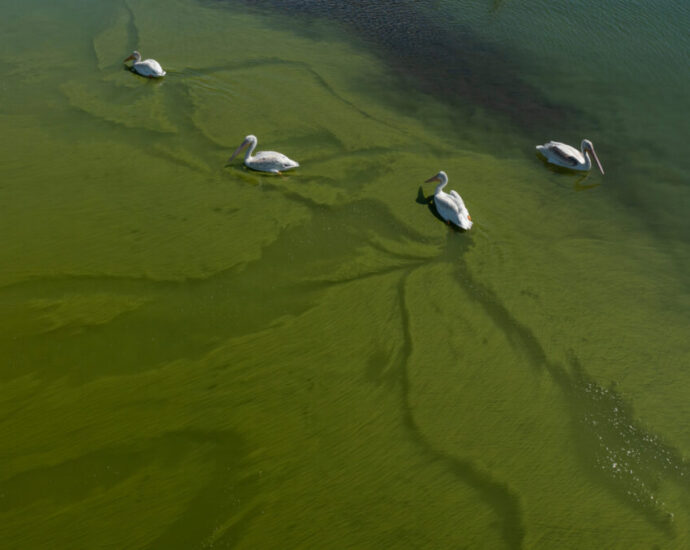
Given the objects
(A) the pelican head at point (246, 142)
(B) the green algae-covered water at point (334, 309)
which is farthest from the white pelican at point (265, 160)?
(B) the green algae-covered water at point (334, 309)

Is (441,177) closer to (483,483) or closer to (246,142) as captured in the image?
(246,142)

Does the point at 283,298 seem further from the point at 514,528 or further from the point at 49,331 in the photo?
the point at 514,528

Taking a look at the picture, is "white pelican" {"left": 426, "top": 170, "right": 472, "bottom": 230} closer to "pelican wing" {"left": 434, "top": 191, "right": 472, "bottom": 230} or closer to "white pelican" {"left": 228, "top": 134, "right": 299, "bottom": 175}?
"pelican wing" {"left": 434, "top": 191, "right": 472, "bottom": 230}

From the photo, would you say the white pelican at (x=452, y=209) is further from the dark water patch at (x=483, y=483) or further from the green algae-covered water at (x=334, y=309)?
the dark water patch at (x=483, y=483)

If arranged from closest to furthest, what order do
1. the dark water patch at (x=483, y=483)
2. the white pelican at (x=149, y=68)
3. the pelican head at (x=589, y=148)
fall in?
the dark water patch at (x=483, y=483)
the pelican head at (x=589, y=148)
the white pelican at (x=149, y=68)

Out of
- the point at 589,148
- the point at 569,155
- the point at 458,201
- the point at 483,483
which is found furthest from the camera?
the point at 589,148

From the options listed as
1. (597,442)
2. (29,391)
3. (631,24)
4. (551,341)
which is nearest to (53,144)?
(29,391)

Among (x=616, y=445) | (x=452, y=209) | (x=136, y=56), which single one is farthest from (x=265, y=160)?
(x=616, y=445)
